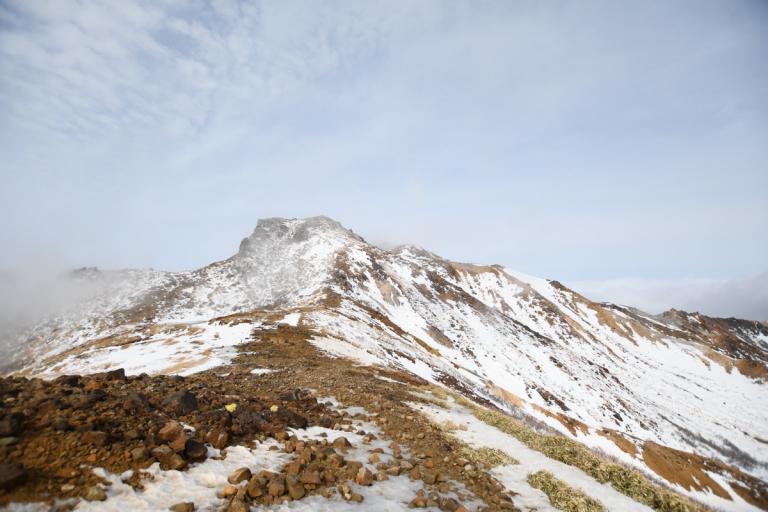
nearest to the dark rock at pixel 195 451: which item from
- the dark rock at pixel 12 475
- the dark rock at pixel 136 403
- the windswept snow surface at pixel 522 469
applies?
the dark rock at pixel 136 403

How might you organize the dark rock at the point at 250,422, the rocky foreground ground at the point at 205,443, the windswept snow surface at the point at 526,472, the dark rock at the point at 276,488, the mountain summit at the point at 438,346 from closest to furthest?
the rocky foreground ground at the point at 205,443, the dark rock at the point at 276,488, the windswept snow surface at the point at 526,472, the dark rock at the point at 250,422, the mountain summit at the point at 438,346

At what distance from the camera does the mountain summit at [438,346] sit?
101 feet

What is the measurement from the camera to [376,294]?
72625 mm

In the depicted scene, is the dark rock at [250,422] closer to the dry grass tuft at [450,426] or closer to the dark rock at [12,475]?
the dark rock at [12,475]

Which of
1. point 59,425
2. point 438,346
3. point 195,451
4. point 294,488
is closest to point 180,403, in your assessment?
point 195,451

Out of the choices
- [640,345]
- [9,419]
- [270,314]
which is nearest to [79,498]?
[9,419]

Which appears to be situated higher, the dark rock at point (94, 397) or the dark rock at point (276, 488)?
the dark rock at point (94, 397)

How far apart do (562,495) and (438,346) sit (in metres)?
53.8

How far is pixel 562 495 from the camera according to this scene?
8.44m

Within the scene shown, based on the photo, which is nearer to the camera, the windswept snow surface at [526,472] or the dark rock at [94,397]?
the dark rock at [94,397]

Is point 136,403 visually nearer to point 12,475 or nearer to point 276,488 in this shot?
point 12,475

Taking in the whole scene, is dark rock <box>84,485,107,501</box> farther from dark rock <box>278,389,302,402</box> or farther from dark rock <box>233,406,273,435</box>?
dark rock <box>278,389,302,402</box>

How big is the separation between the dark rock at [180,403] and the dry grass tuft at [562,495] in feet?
26.1

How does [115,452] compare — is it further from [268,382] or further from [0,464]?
[268,382]
